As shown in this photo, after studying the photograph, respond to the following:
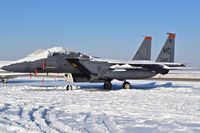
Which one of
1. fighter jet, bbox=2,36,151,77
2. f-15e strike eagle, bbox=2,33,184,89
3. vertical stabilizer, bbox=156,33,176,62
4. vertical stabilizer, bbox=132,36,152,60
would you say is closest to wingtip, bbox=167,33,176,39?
vertical stabilizer, bbox=156,33,176,62

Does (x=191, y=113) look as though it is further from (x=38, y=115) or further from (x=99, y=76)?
(x=99, y=76)

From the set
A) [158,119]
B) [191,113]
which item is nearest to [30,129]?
[158,119]

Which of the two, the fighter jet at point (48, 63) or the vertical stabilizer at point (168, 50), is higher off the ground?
the vertical stabilizer at point (168, 50)

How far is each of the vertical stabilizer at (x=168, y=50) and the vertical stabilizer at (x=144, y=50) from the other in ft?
2.92

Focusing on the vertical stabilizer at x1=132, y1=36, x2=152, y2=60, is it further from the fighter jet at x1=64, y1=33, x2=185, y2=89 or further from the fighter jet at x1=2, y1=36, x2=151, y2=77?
the fighter jet at x1=2, y1=36, x2=151, y2=77

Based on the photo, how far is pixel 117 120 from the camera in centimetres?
A: 737

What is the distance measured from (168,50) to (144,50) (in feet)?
5.55

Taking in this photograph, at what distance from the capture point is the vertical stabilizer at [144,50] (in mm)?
21531

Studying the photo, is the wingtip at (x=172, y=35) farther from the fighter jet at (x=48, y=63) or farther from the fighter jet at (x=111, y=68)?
the fighter jet at (x=48, y=63)

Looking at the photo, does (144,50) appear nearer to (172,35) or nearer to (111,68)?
(172,35)

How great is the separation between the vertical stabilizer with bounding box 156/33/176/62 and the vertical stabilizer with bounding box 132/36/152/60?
0.89 m

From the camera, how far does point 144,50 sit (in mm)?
21578

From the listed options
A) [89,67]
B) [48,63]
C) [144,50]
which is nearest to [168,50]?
[144,50]

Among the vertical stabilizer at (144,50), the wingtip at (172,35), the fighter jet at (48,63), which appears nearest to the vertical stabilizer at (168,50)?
the wingtip at (172,35)
